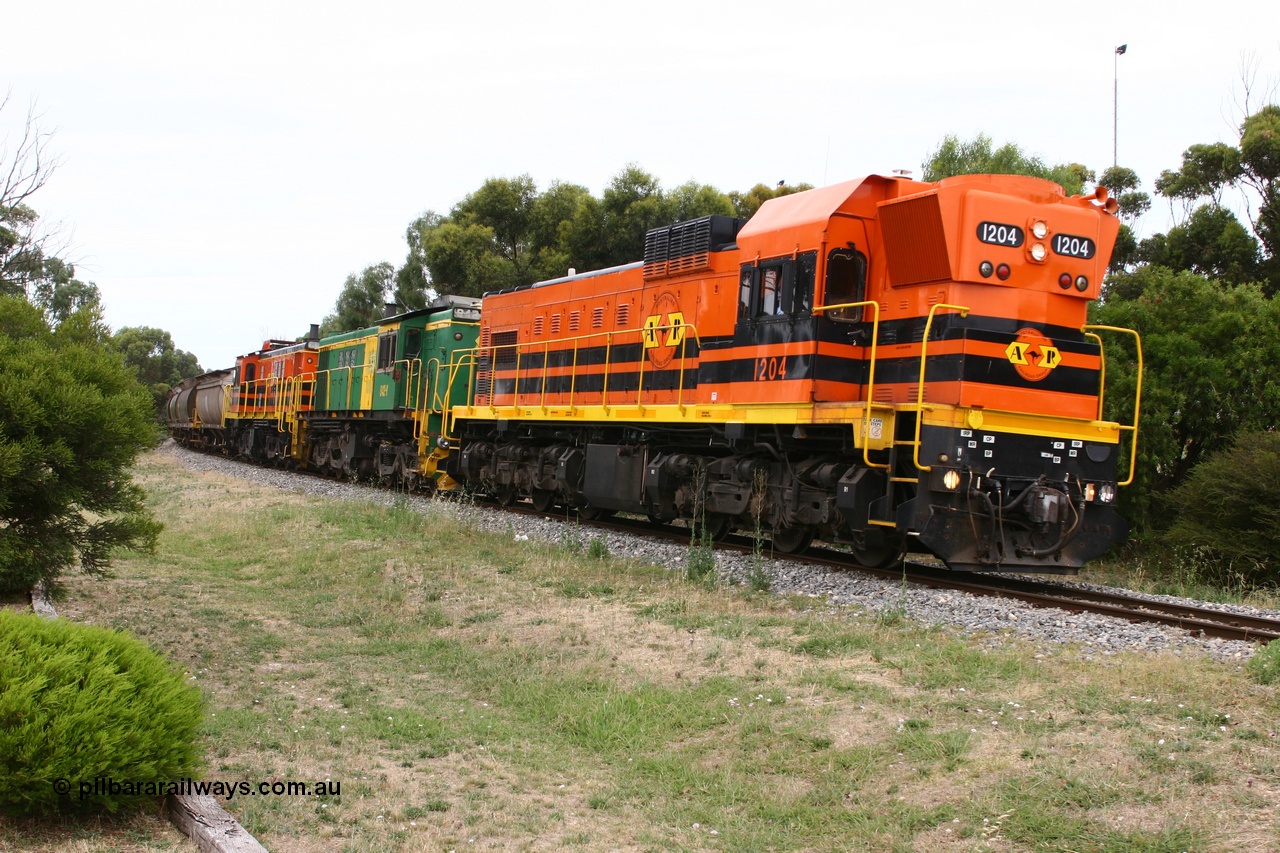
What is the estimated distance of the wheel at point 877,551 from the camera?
1113cm

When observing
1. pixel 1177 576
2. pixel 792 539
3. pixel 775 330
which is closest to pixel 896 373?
pixel 775 330

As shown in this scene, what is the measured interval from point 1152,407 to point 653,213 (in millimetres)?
22071

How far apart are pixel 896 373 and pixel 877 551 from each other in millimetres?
1935

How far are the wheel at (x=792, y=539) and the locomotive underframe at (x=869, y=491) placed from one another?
1 cm

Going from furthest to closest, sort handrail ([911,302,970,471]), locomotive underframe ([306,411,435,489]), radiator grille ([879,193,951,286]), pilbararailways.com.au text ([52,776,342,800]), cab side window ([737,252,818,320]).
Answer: locomotive underframe ([306,411,435,489]) < cab side window ([737,252,818,320]) < radiator grille ([879,193,951,286]) < handrail ([911,302,970,471]) < pilbararailways.com.au text ([52,776,342,800])

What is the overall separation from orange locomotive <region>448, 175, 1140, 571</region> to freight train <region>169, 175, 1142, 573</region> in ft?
0.08

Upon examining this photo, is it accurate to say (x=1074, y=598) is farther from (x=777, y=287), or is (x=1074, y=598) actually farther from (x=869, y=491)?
(x=777, y=287)

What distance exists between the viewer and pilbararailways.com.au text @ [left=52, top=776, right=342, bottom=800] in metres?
4.52

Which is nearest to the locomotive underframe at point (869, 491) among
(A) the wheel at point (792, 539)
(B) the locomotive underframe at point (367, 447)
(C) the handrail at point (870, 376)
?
(A) the wheel at point (792, 539)

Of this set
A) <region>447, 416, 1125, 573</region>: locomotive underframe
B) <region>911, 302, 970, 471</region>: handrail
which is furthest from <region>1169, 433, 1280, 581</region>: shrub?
<region>911, 302, 970, 471</region>: handrail

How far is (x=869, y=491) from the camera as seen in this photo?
Result: 10.5 metres

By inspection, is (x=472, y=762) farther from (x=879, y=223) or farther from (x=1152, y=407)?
(x=1152, y=407)

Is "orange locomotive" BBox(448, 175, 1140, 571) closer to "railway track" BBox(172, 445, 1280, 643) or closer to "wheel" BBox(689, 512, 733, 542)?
"wheel" BBox(689, 512, 733, 542)

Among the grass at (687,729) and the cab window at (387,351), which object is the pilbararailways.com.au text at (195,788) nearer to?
the grass at (687,729)
